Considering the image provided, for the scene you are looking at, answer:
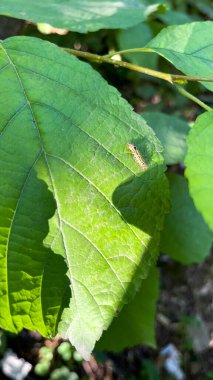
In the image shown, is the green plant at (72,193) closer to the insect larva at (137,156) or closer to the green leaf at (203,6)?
the insect larva at (137,156)

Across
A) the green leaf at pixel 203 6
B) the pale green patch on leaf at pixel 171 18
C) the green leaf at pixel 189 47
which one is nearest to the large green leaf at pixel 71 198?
the green leaf at pixel 189 47

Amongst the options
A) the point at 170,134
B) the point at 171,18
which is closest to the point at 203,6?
the point at 171,18

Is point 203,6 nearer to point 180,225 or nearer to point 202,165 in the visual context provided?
point 180,225

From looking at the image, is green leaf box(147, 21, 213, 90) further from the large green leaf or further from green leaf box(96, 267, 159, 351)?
green leaf box(96, 267, 159, 351)

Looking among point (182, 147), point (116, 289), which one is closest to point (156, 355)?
point (182, 147)

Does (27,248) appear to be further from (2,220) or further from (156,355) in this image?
(156,355)
